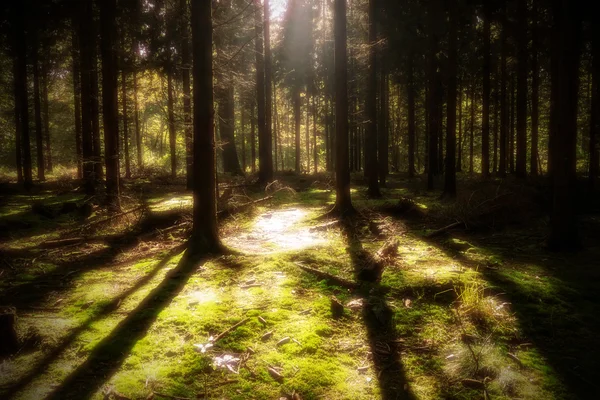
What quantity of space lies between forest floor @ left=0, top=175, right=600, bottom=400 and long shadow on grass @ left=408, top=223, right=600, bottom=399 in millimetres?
24

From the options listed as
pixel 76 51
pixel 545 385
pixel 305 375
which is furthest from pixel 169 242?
pixel 76 51

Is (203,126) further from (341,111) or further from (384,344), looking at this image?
(384,344)

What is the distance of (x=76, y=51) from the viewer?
1862cm

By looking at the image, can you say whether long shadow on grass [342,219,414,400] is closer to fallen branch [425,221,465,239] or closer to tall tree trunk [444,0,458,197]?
fallen branch [425,221,465,239]

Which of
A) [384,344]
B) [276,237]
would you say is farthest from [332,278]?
[276,237]

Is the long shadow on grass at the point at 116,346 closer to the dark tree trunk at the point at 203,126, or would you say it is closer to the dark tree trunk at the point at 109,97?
the dark tree trunk at the point at 203,126

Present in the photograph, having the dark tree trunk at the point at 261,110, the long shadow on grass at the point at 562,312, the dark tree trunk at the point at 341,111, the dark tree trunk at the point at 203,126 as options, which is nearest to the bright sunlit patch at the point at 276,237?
the dark tree trunk at the point at 203,126

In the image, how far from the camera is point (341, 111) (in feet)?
36.5

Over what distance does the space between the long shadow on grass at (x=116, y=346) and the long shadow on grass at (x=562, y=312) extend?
15.5ft

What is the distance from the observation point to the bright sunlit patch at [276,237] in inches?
332

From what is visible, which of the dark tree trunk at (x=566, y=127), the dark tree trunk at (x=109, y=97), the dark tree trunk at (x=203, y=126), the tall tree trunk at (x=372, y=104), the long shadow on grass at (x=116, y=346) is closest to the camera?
the long shadow on grass at (x=116, y=346)

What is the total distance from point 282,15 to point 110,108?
1746cm

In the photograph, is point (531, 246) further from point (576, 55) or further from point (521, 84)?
point (521, 84)

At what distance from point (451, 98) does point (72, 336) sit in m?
14.1
